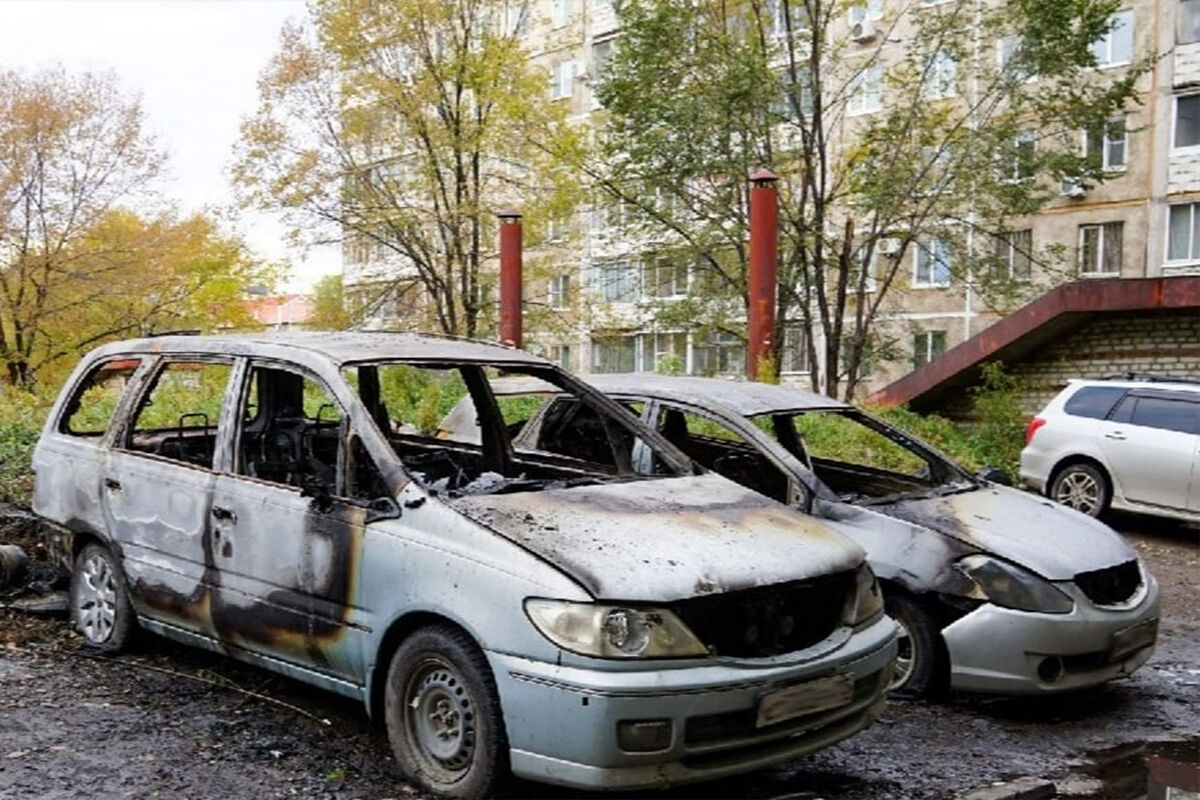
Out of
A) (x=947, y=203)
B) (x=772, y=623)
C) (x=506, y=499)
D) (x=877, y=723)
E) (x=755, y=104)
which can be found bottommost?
(x=877, y=723)

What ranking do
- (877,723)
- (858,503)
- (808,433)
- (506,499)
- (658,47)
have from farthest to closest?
(658,47) < (808,433) < (858,503) < (877,723) < (506,499)

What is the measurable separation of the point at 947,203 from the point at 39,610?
15.1 m

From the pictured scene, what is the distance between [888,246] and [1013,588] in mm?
16692

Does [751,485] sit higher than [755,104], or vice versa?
[755,104]

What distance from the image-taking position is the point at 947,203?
58.4ft

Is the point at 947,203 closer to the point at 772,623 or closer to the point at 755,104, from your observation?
the point at 755,104

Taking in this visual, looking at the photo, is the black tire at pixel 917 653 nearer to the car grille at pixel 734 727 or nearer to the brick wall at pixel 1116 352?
the car grille at pixel 734 727

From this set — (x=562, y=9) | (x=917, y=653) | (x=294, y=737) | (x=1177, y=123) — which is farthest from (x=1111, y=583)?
(x=562, y=9)

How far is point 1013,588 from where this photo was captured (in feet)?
17.2

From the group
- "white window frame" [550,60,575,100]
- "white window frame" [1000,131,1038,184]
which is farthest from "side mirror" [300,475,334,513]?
"white window frame" [550,60,575,100]

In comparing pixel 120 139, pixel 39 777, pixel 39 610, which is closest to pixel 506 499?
pixel 39 777

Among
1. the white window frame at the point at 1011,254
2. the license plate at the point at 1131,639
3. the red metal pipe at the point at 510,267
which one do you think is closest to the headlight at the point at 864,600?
the license plate at the point at 1131,639

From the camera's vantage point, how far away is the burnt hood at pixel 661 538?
12.2 feet

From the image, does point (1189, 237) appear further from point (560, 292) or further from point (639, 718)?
point (639, 718)
